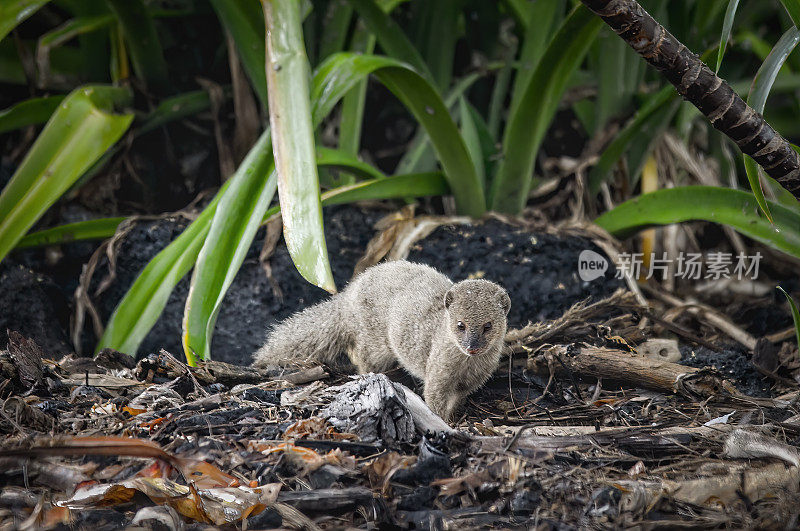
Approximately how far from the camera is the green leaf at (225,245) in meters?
1.94

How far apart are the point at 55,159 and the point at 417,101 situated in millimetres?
1357

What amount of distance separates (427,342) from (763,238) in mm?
1305

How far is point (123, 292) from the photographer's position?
9.62 ft

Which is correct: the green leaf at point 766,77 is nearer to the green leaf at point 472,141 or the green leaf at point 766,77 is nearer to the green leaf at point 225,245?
the green leaf at point 472,141

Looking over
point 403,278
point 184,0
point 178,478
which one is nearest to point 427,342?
point 403,278

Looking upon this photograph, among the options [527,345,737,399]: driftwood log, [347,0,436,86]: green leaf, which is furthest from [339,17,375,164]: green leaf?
[527,345,737,399]: driftwood log

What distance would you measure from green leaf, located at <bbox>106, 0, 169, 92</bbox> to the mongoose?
1.56 meters

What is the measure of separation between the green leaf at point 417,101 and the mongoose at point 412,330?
0.46m

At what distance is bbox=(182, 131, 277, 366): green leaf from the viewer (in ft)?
6.35

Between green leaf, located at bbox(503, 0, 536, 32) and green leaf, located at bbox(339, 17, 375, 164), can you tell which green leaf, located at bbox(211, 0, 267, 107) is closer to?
green leaf, located at bbox(339, 17, 375, 164)

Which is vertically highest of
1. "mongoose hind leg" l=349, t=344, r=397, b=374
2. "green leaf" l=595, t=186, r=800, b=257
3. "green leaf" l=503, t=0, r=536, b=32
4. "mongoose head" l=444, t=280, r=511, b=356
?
"green leaf" l=503, t=0, r=536, b=32

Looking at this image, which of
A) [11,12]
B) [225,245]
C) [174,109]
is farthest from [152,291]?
[174,109]

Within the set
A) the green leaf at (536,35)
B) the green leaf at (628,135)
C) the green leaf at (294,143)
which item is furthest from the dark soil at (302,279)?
the green leaf at (294,143)

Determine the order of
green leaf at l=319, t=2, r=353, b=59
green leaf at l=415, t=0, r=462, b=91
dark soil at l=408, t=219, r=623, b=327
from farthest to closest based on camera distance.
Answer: green leaf at l=415, t=0, r=462, b=91, green leaf at l=319, t=2, r=353, b=59, dark soil at l=408, t=219, r=623, b=327
